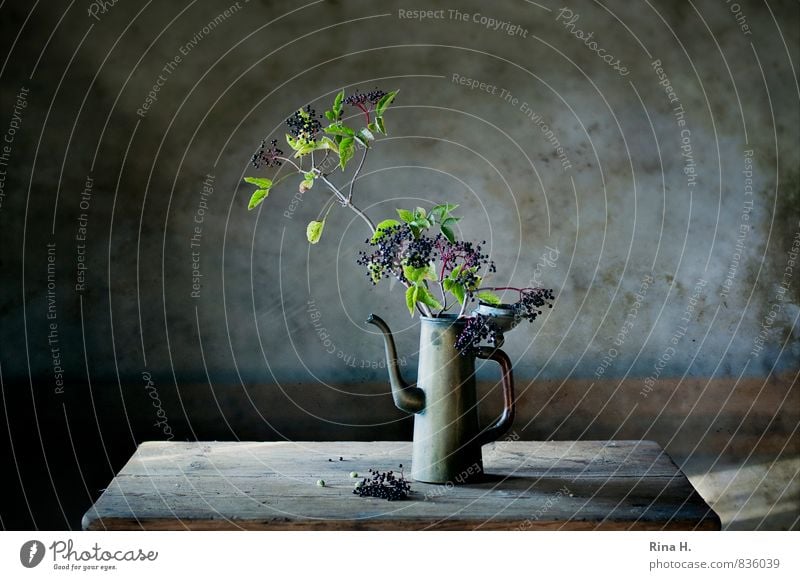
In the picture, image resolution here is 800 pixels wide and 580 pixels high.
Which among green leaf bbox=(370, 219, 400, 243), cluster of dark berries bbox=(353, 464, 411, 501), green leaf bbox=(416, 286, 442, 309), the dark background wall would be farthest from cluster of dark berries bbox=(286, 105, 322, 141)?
the dark background wall

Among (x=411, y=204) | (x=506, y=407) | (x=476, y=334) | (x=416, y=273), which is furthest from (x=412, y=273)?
(x=411, y=204)

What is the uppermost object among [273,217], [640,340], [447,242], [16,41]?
[16,41]

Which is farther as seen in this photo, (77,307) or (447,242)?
(77,307)

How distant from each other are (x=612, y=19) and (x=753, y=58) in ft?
1.60

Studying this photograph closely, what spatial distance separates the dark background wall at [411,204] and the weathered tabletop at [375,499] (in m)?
1.13

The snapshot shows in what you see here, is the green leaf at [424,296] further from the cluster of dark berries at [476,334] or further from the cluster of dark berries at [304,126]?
the cluster of dark berries at [304,126]

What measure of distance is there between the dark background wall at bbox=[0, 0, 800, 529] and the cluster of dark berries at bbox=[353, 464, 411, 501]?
1435mm

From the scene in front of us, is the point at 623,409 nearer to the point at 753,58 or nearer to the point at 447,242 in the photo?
the point at 753,58

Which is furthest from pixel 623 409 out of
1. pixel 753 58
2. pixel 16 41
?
pixel 16 41

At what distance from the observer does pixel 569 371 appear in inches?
119

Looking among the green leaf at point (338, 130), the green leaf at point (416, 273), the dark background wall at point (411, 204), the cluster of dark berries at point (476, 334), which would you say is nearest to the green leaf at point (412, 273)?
the green leaf at point (416, 273)

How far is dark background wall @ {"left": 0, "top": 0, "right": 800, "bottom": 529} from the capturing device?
2891 mm

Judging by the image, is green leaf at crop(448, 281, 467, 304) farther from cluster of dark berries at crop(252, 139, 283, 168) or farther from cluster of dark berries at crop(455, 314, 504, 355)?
cluster of dark berries at crop(252, 139, 283, 168)

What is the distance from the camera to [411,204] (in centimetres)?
299
